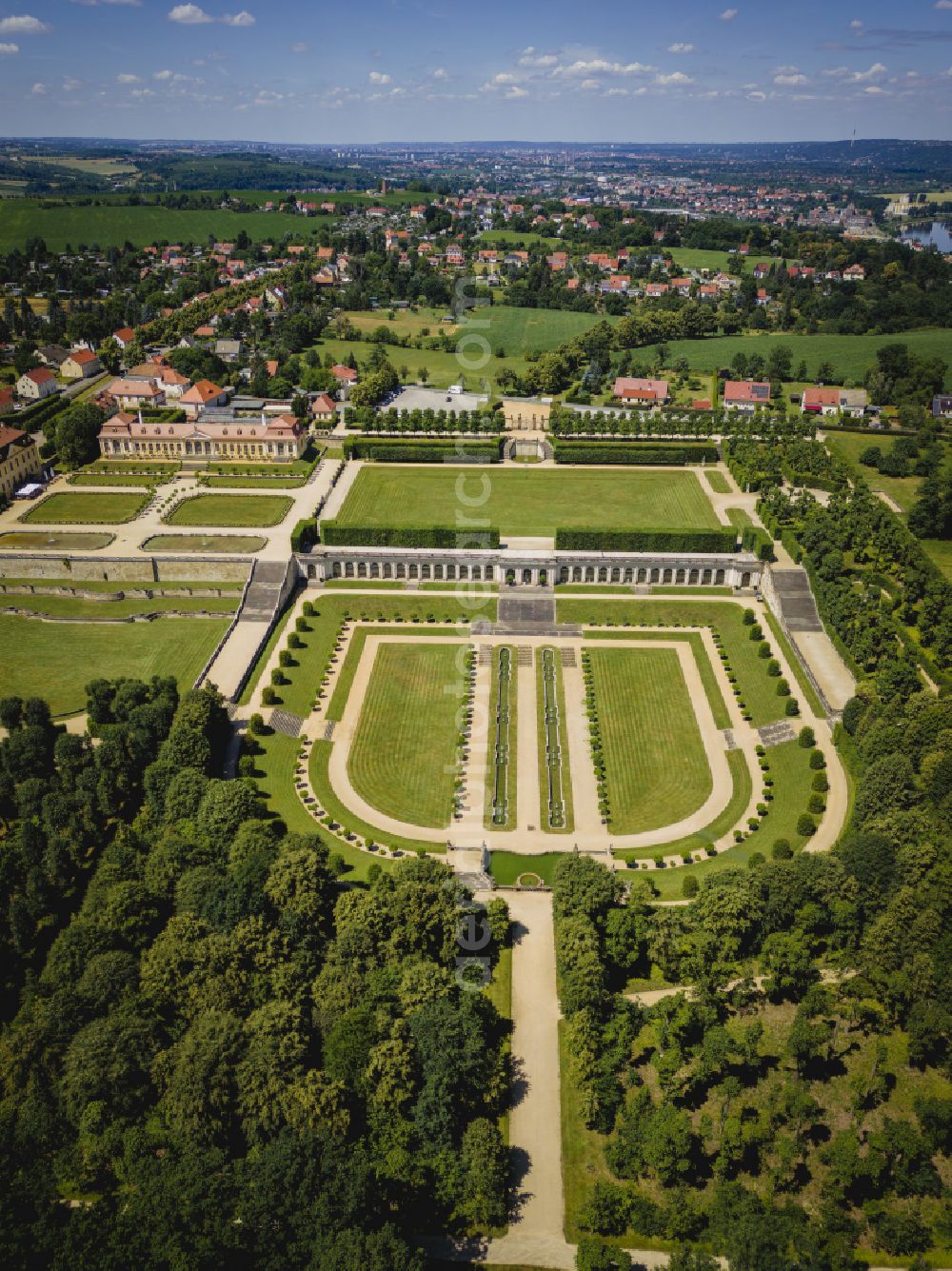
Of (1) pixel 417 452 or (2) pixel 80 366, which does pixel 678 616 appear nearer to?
(1) pixel 417 452

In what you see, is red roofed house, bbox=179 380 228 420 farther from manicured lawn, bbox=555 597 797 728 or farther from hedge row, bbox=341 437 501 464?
manicured lawn, bbox=555 597 797 728

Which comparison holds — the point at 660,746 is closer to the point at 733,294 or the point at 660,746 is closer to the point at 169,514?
the point at 169,514

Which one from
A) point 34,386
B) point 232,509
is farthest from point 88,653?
point 34,386

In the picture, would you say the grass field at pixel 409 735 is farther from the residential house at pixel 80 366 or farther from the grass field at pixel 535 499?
the residential house at pixel 80 366

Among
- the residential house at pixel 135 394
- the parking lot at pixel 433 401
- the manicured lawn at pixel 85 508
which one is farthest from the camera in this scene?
the parking lot at pixel 433 401

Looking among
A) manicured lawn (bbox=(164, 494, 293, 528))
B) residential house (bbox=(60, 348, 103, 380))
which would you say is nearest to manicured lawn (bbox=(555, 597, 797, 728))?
manicured lawn (bbox=(164, 494, 293, 528))

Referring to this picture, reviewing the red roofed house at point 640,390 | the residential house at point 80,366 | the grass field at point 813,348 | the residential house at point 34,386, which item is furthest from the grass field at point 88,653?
the grass field at point 813,348
